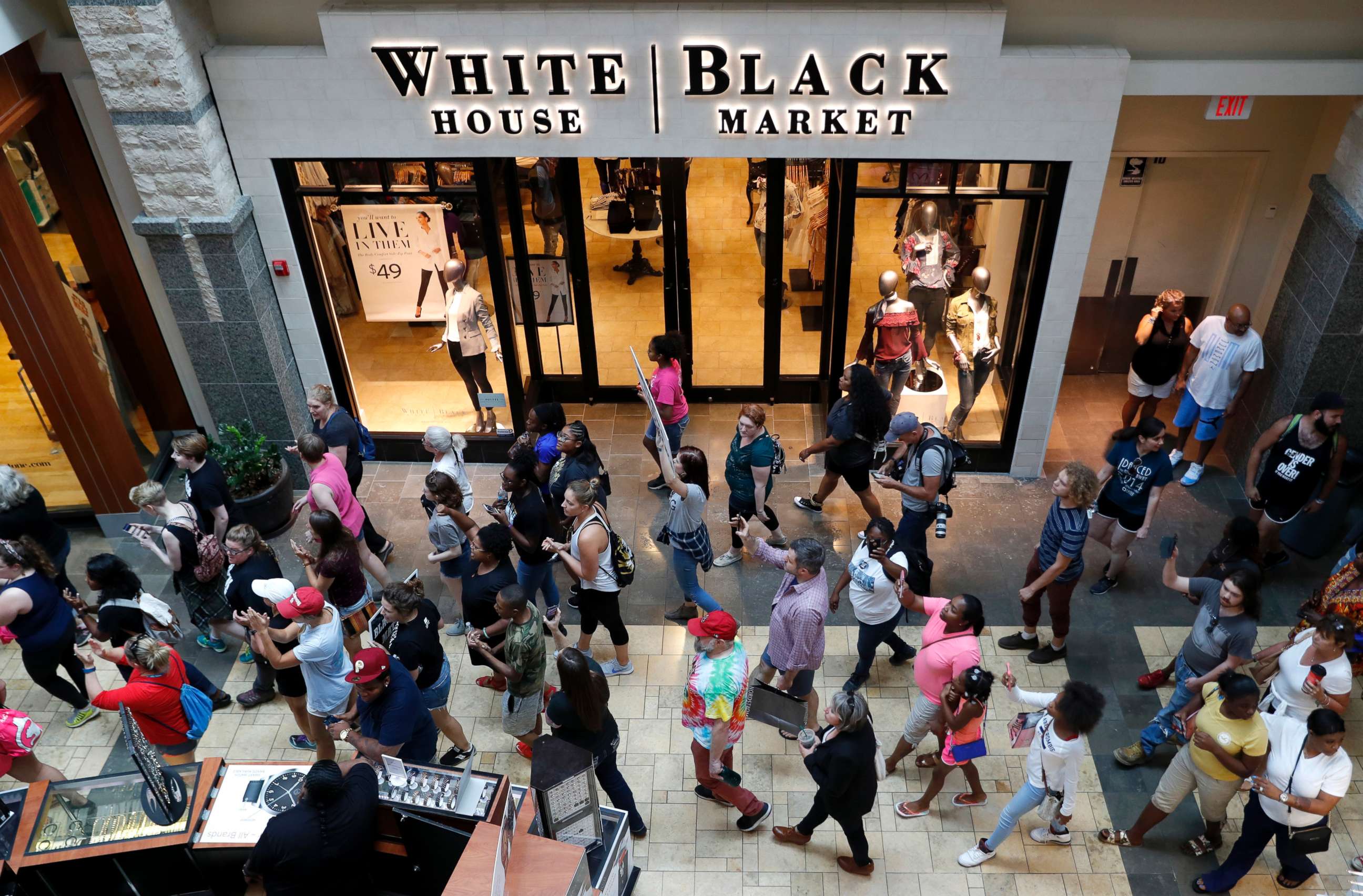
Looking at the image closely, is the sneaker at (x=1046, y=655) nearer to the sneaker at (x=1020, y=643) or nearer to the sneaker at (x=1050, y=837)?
the sneaker at (x=1020, y=643)

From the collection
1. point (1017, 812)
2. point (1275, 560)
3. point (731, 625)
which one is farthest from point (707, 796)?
point (1275, 560)

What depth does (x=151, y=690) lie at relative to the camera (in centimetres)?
619

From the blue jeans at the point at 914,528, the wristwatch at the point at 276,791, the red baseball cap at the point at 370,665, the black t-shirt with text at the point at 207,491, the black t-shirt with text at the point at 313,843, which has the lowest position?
the blue jeans at the point at 914,528

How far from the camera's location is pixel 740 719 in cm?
623

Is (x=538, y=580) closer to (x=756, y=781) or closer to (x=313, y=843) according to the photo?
(x=756, y=781)

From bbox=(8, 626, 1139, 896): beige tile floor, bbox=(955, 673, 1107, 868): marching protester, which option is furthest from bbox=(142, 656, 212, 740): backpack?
bbox=(955, 673, 1107, 868): marching protester

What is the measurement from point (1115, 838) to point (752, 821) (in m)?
2.31

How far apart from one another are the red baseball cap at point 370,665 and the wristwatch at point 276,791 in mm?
693

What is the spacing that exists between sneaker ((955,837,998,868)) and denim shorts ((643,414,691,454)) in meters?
4.04

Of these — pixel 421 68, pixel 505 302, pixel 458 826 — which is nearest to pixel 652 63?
pixel 421 68

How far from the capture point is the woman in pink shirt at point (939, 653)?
612 centimetres

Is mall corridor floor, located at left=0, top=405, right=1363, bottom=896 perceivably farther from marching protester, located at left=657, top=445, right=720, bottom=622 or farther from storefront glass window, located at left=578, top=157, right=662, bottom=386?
storefront glass window, located at left=578, top=157, right=662, bottom=386

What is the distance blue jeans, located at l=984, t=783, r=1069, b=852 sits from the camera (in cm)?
605

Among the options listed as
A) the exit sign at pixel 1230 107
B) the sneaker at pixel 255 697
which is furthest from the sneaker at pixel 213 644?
the exit sign at pixel 1230 107
